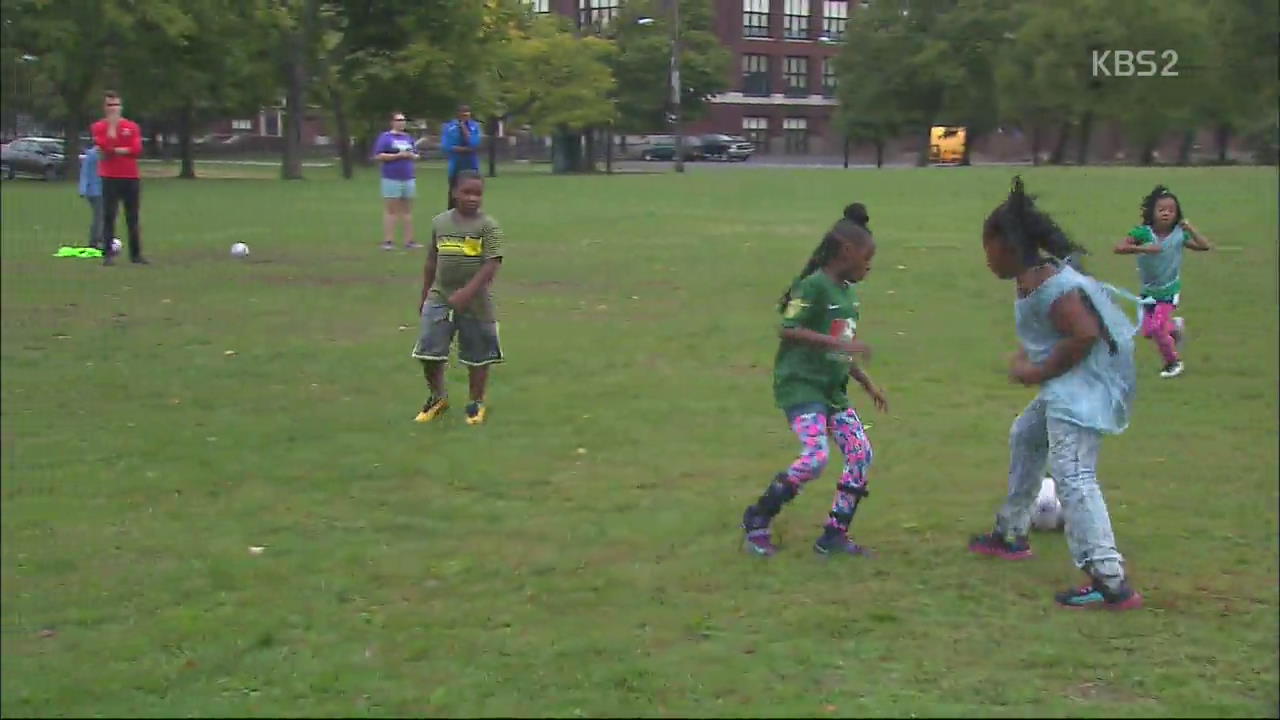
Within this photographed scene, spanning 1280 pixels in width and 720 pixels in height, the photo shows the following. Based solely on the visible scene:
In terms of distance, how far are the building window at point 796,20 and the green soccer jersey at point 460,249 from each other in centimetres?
238

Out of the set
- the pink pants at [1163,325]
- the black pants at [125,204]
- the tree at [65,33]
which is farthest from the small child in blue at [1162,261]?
the black pants at [125,204]

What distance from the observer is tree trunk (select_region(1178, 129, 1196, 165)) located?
6.48m

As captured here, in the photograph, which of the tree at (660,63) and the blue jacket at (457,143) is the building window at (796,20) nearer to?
the tree at (660,63)

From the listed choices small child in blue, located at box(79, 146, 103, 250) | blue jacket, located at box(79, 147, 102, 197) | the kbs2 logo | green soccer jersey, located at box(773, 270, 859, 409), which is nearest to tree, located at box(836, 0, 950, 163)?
the kbs2 logo

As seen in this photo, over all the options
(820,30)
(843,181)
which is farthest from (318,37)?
(843,181)

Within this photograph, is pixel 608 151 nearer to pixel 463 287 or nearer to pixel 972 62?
pixel 463 287

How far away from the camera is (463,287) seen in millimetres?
8773

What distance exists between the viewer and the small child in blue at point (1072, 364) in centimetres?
560

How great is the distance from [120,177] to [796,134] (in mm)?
8318

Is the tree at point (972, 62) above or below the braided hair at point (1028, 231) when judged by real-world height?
above

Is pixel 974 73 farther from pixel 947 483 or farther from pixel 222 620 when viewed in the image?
pixel 222 620

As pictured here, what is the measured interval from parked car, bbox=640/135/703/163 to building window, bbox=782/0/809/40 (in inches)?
618

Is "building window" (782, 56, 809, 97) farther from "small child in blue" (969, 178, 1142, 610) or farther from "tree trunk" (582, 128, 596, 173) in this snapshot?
"tree trunk" (582, 128, 596, 173)

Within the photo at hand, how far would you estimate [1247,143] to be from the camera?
256 inches
